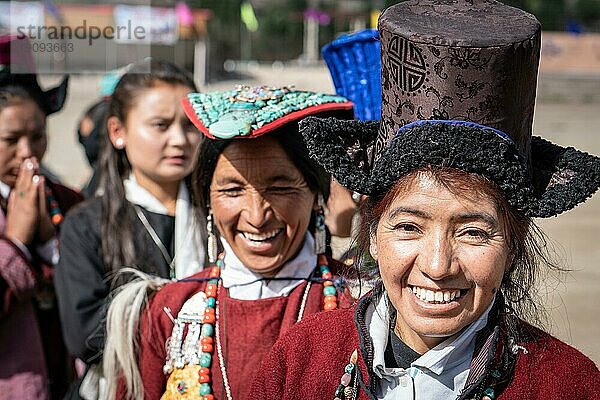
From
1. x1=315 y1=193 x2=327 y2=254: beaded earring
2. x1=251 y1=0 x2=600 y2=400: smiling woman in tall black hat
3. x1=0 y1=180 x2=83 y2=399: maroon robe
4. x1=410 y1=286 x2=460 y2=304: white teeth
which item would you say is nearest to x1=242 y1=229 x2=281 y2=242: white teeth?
x1=315 y1=193 x2=327 y2=254: beaded earring

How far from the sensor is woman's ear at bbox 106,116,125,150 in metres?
3.64

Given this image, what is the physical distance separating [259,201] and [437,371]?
2.58 ft

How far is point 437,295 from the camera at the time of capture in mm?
1865

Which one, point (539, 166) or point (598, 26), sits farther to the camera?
point (598, 26)

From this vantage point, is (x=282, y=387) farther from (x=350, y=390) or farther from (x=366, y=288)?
(x=366, y=288)

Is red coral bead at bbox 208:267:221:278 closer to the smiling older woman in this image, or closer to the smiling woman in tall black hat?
the smiling older woman

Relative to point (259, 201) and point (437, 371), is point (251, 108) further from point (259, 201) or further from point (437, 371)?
point (437, 371)

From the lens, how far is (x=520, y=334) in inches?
80.7

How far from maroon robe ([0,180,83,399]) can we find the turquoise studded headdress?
3.84 feet

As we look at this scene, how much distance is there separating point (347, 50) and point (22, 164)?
1547 millimetres

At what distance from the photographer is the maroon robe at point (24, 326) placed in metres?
3.34

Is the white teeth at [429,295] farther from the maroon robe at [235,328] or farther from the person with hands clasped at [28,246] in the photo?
the person with hands clasped at [28,246]

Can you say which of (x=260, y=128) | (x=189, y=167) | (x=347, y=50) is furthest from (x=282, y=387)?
(x=189, y=167)

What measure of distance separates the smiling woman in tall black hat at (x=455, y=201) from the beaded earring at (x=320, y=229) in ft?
2.01
